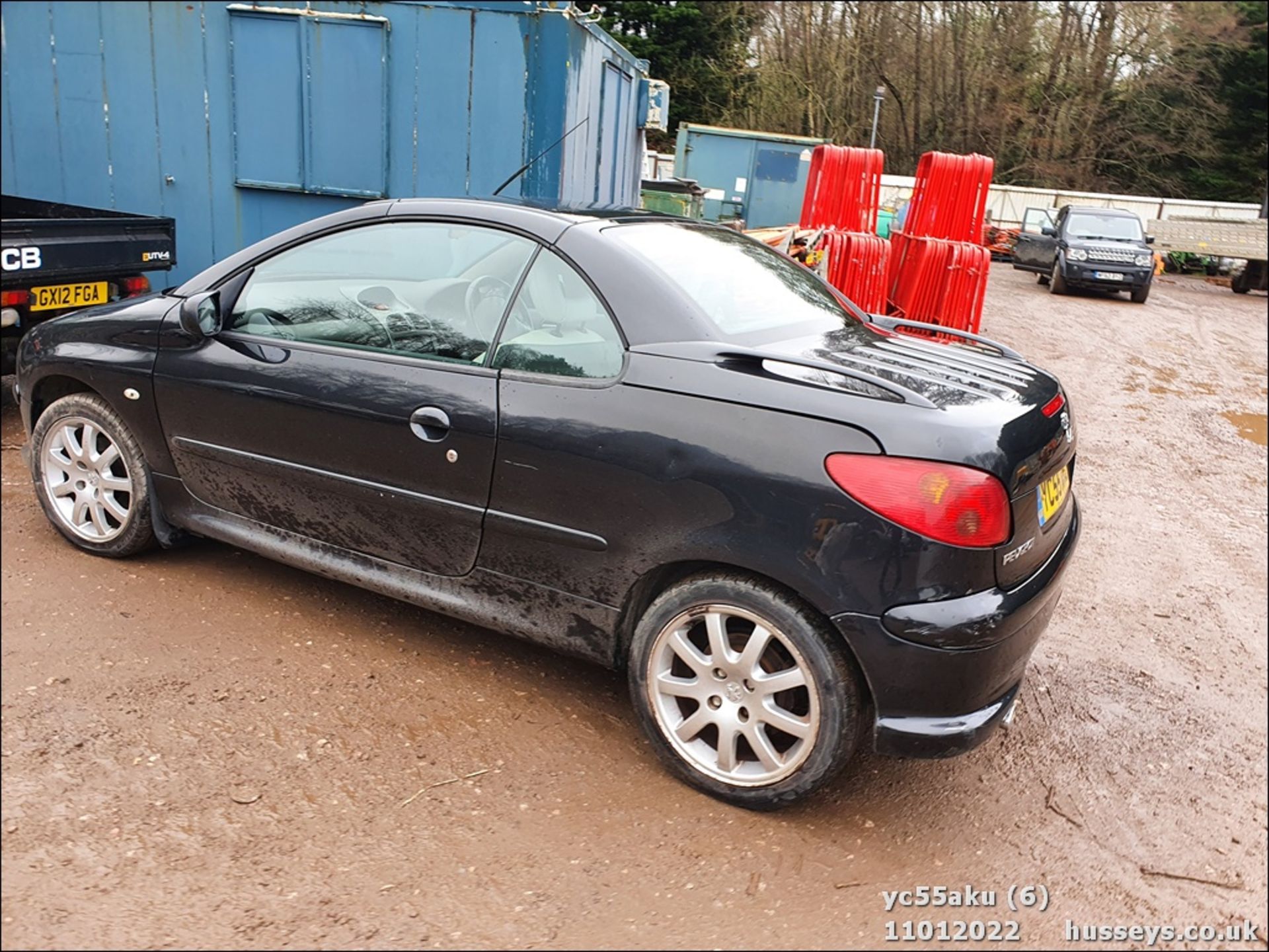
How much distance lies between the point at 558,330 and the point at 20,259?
3.64 m

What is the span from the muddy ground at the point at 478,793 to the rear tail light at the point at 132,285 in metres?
2.03

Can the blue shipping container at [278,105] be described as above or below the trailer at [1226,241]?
above

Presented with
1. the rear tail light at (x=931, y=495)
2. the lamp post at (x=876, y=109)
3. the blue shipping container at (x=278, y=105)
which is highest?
the lamp post at (x=876, y=109)

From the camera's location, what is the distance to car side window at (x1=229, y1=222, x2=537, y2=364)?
327 centimetres

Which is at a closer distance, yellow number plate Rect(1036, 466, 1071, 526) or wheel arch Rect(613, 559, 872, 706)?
wheel arch Rect(613, 559, 872, 706)

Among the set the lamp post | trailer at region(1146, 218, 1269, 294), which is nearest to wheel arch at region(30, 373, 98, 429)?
the lamp post

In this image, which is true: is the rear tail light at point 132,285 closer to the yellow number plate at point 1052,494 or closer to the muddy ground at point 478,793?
the muddy ground at point 478,793

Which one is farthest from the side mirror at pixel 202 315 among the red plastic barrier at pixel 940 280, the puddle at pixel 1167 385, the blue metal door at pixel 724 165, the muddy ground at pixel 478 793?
the blue metal door at pixel 724 165

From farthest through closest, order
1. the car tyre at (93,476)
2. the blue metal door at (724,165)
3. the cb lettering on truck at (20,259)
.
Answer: the blue metal door at (724,165)
the cb lettering on truck at (20,259)
the car tyre at (93,476)

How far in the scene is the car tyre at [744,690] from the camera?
269 cm

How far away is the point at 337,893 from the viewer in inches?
95.5

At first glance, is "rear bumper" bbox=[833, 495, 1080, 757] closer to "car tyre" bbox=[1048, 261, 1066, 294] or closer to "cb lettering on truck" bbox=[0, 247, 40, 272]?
"cb lettering on truck" bbox=[0, 247, 40, 272]

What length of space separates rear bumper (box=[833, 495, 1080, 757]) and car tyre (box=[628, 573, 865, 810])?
0.10 meters

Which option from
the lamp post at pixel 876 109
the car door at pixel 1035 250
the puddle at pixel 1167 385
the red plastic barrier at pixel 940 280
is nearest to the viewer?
the puddle at pixel 1167 385
